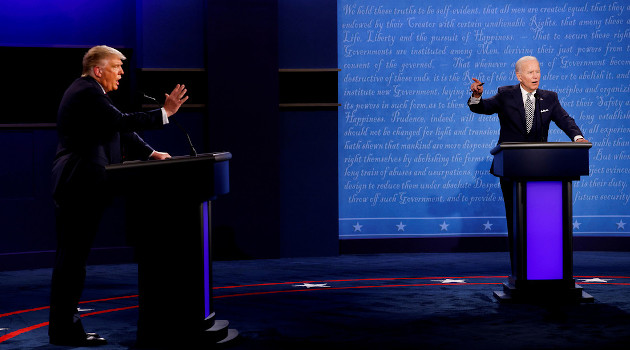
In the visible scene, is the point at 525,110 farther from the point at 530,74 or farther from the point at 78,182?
the point at 78,182

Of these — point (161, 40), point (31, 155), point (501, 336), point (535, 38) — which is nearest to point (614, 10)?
point (535, 38)

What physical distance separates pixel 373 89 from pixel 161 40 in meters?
2.06

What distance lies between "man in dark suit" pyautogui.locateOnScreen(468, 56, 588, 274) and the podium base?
1.57 ft

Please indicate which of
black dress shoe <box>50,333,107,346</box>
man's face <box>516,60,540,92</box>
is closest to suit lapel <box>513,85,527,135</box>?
man's face <box>516,60,540,92</box>

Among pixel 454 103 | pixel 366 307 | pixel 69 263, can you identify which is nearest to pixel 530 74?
pixel 366 307

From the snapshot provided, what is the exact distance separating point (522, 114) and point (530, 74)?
27 centimetres

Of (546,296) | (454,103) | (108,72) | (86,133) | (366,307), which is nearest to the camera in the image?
(86,133)

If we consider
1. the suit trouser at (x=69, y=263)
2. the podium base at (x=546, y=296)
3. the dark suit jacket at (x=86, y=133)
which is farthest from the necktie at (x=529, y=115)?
the suit trouser at (x=69, y=263)

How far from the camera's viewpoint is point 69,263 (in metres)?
4.05

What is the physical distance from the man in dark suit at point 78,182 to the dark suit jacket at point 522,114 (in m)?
2.53

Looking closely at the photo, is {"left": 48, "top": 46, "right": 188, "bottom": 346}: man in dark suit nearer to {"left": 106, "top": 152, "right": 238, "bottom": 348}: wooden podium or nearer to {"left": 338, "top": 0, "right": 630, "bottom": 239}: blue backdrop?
{"left": 106, "top": 152, "right": 238, "bottom": 348}: wooden podium

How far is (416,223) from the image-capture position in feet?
26.4

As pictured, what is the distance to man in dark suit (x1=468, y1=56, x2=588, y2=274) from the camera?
5.55m

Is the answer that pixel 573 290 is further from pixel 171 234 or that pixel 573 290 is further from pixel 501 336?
pixel 171 234
